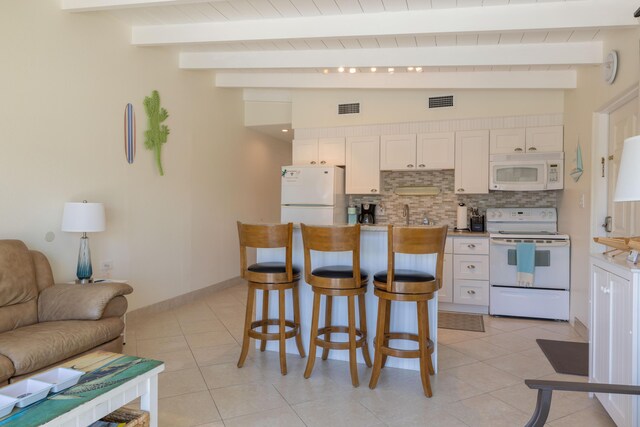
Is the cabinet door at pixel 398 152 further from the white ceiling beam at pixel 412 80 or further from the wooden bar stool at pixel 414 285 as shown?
the wooden bar stool at pixel 414 285

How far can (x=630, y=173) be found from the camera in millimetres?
1591

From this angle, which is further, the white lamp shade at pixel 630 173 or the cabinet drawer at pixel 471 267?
the cabinet drawer at pixel 471 267

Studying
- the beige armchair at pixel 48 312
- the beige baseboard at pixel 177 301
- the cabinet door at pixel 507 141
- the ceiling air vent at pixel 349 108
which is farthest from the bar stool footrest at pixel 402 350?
the ceiling air vent at pixel 349 108

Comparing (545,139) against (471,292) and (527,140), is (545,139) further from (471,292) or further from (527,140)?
(471,292)

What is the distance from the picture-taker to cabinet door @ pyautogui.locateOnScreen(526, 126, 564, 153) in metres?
4.47

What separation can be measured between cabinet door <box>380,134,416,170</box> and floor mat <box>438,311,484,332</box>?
1.81m

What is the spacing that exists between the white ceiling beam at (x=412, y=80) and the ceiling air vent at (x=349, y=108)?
0.49m

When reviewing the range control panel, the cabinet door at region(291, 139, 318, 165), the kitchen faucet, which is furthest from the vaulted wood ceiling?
the kitchen faucet

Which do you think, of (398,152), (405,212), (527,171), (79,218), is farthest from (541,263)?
(79,218)

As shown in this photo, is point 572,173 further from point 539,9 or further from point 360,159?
point 360,159

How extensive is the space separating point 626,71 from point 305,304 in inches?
116

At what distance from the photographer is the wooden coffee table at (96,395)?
1333 millimetres

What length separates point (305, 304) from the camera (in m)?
3.16

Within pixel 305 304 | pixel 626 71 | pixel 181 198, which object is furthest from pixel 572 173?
pixel 181 198
